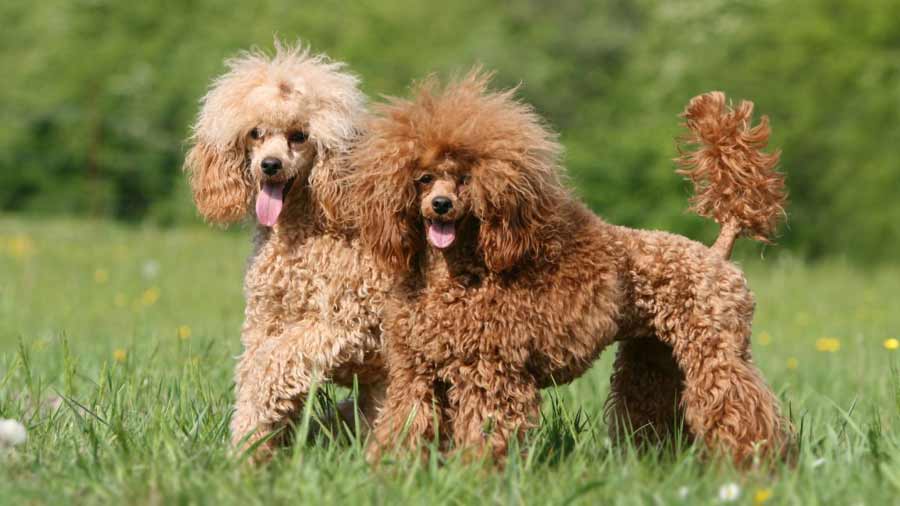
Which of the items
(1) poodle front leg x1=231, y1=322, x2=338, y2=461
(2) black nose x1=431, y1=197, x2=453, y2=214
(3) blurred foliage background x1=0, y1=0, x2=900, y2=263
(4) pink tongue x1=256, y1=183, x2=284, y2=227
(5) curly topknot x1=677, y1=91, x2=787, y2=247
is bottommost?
(1) poodle front leg x1=231, y1=322, x2=338, y2=461

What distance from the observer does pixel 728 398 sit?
4086mm

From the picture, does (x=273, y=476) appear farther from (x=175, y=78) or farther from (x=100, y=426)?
(x=175, y=78)

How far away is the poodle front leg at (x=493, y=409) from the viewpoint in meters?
3.82

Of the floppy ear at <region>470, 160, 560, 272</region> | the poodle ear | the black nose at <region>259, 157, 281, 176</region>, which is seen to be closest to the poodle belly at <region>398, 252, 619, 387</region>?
the floppy ear at <region>470, 160, 560, 272</region>

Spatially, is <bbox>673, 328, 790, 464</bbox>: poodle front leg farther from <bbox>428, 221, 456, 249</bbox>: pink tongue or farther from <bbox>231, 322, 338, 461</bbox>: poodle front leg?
<bbox>231, 322, 338, 461</bbox>: poodle front leg

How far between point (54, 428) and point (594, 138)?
53.1 ft

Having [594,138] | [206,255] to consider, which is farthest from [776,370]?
[594,138]

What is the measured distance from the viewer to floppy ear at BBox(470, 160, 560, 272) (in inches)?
151

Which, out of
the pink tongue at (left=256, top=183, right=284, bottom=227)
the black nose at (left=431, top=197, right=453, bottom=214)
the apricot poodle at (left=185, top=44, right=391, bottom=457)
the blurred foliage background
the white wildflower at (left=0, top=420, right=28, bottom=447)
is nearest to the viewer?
the white wildflower at (left=0, top=420, right=28, bottom=447)

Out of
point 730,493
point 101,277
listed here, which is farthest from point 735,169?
point 101,277

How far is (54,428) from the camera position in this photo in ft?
13.9

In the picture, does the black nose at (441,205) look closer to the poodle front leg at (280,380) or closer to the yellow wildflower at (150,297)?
the poodle front leg at (280,380)

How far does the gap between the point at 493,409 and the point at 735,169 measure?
52.0 inches

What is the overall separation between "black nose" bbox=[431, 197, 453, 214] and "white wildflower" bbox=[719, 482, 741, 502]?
1195 mm
